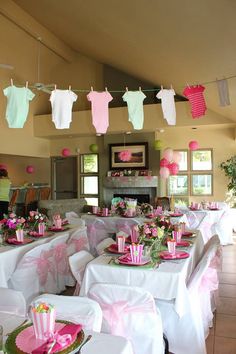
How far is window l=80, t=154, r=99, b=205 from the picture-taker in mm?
9820

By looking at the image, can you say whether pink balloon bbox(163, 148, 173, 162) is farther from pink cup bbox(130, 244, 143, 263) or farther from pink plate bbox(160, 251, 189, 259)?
pink cup bbox(130, 244, 143, 263)

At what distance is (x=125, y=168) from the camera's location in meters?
9.17

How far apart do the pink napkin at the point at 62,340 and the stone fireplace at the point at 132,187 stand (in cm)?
747

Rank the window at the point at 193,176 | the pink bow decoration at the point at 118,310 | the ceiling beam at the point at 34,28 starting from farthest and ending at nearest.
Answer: the window at the point at 193,176 → the ceiling beam at the point at 34,28 → the pink bow decoration at the point at 118,310

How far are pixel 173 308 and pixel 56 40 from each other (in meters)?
8.42

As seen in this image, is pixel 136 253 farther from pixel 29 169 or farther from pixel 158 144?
pixel 29 169

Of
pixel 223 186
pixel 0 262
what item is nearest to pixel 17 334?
pixel 0 262

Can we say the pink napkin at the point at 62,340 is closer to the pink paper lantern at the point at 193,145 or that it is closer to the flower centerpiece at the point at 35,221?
the flower centerpiece at the point at 35,221

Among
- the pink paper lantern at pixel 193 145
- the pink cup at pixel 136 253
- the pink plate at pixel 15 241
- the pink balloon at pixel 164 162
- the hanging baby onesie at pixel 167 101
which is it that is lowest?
the pink plate at pixel 15 241

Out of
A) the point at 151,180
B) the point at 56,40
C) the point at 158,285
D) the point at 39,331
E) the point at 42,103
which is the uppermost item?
the point at 56,40

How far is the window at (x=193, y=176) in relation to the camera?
29.0ft

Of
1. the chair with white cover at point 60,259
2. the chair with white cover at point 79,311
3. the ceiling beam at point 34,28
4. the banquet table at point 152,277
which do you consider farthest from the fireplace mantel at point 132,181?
the chair with white cover at point 79,311

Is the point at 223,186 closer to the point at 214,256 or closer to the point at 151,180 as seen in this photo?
the point at 151,180

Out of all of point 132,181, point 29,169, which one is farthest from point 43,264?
point 29,169
